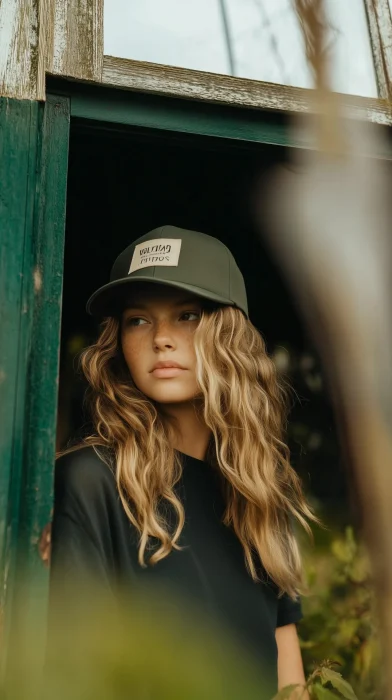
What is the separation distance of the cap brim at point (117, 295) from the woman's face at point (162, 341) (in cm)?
5

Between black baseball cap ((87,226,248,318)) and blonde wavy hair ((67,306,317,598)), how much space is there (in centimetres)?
7

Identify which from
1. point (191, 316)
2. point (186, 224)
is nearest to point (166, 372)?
point (191, 316)

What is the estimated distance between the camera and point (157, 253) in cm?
184

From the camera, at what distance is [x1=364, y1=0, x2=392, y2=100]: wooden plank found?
1826 mm

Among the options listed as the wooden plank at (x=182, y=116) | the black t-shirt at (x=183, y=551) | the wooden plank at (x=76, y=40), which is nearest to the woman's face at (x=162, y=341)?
the black t-shirt at (x=183, y=551)

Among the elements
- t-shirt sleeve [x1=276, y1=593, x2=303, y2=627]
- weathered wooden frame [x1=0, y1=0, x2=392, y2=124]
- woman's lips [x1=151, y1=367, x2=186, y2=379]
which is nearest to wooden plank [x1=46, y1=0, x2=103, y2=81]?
weathered wooden frame [x1=0, y1=0, x2=392, y2=124]

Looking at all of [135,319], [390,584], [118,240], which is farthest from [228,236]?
[390,584]

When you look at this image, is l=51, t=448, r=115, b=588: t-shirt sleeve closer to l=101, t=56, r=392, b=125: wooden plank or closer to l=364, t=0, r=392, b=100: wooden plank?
l=101, t=56, r=392, b=125: wooden plank

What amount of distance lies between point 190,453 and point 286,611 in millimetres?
510

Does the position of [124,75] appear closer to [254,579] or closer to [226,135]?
[226,135]

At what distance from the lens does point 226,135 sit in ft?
5.41

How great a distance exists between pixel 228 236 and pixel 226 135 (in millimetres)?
1286

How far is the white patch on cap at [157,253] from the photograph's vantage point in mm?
1815

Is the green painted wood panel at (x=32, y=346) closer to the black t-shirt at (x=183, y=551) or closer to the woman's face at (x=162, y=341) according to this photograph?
the black t-shirt at (x=183, y=551)
